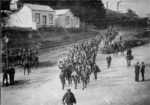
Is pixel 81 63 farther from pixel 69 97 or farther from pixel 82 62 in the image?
pixel 69 97

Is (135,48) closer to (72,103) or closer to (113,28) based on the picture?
(113,28)

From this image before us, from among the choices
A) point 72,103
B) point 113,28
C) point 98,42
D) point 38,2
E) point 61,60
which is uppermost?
point 38,2

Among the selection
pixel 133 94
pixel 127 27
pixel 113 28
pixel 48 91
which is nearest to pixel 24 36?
pixel 48 91

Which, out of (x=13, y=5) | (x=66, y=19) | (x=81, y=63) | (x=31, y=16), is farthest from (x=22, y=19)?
(x=81, y=63)

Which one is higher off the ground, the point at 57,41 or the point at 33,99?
the point at 57,41

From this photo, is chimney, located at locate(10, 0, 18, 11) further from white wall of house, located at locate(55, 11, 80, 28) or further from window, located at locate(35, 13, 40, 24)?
white wall of house, located at locate(55, 11, 80, 28)

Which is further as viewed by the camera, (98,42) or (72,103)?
(98,42)

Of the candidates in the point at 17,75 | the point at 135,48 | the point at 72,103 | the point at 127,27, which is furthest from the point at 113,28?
the point at 17,75
